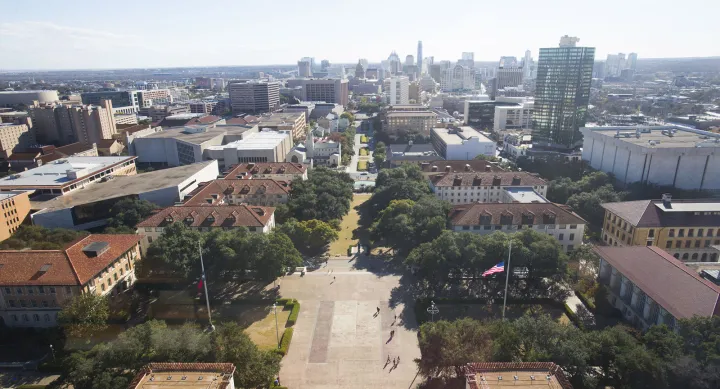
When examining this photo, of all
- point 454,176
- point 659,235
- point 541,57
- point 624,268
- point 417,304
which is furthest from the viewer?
point 541,57

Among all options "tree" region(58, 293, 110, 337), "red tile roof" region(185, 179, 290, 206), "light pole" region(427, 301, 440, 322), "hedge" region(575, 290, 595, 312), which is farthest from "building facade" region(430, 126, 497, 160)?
"tree" region(58, 293, 110, 337)

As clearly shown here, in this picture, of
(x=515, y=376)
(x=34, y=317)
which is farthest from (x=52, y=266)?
(x=515, y=376)

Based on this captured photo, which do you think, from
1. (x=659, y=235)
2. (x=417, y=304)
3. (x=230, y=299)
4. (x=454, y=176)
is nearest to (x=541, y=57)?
(x=454, y=176)

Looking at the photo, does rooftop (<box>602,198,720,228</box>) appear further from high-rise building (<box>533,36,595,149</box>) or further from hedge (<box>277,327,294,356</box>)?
high-rise building (<box>533,36,595,149</box>)

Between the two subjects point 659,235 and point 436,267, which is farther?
point 659,235

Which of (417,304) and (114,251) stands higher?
(114,251)

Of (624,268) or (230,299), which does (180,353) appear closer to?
(230,299)

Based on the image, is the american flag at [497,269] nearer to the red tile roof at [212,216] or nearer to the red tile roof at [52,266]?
the red tile roof at [212,216]
